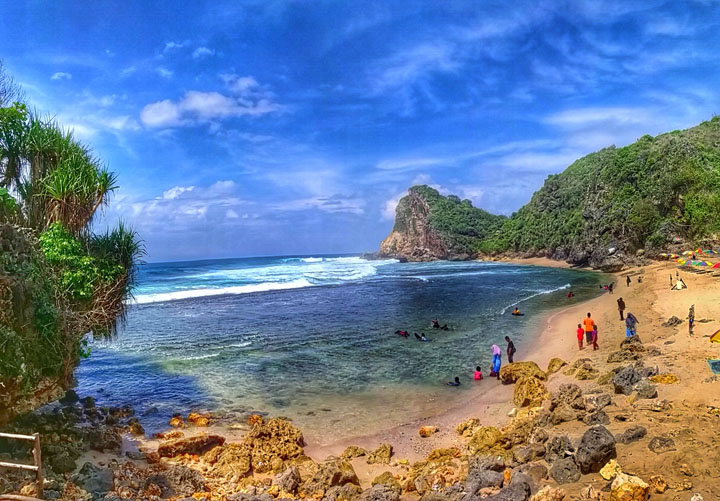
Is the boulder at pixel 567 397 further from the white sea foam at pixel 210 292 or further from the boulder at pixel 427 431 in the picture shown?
the white sea foam at pixel 210 292

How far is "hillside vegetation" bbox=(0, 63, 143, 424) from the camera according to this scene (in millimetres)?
7922

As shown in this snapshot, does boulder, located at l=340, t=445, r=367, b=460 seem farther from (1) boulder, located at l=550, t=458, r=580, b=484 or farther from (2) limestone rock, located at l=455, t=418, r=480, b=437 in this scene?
(1) boulder, located at l=550, t=458, r=580, b=484

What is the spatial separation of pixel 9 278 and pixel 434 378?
13.7 metres

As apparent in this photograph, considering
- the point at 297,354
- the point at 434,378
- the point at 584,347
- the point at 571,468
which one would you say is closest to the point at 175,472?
the point at 571,468

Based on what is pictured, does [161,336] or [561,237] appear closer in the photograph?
[161,336]

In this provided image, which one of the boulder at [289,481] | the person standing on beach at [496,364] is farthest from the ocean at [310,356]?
the boulder at [289,481]

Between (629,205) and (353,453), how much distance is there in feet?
217

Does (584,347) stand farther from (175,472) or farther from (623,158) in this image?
(623,158)

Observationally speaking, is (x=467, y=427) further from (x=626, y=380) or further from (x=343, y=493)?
(x=343, y=493)

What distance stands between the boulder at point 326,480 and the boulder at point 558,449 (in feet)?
13.0

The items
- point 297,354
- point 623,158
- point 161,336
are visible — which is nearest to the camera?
point 297,354

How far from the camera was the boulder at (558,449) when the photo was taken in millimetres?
7646

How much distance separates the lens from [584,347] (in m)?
18.3

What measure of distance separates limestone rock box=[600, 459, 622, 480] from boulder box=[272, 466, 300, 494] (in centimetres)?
582
